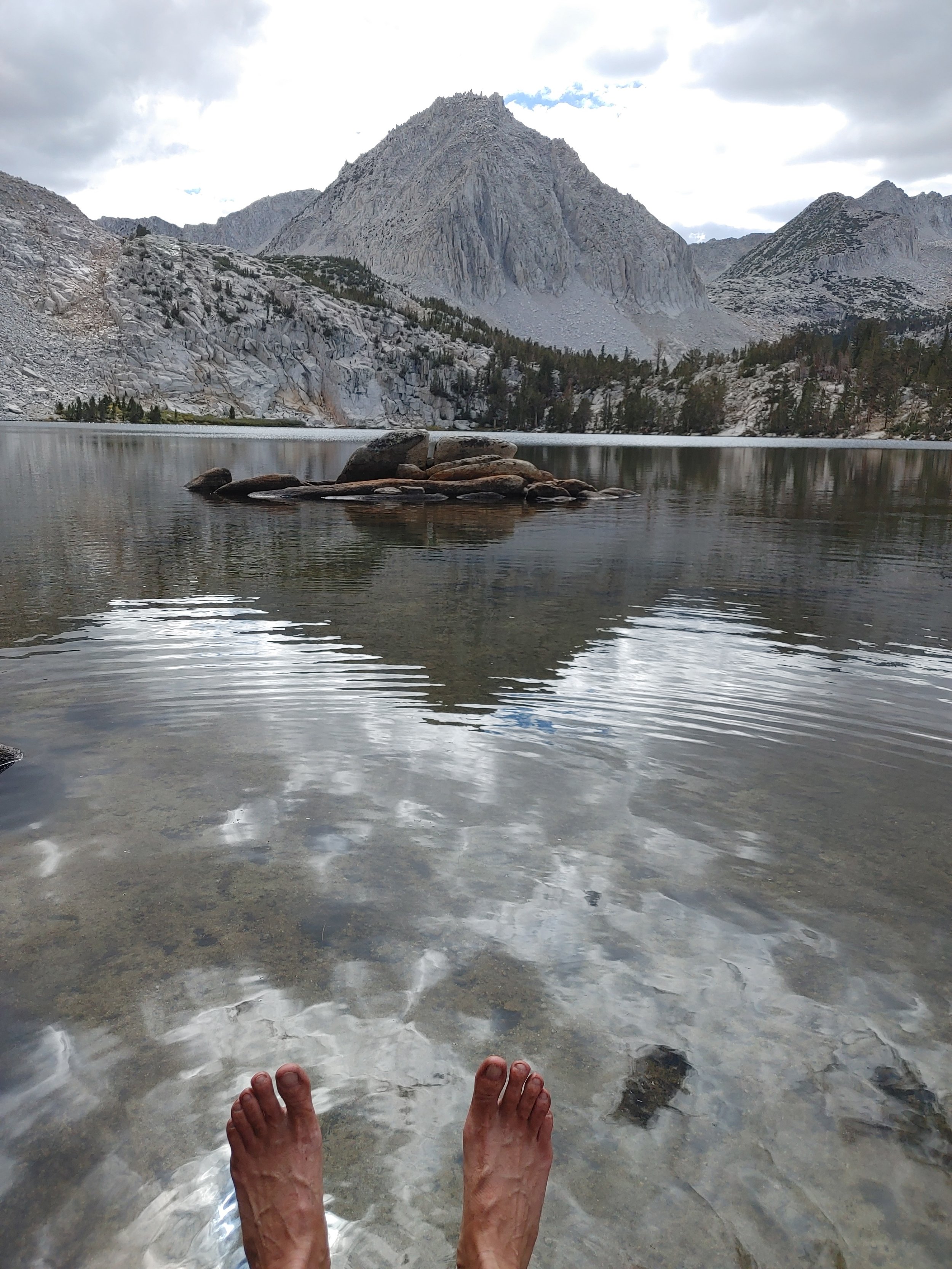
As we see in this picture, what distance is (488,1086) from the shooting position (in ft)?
8.13

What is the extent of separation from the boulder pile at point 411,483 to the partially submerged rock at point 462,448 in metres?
1.71

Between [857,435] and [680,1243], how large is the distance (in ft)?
500

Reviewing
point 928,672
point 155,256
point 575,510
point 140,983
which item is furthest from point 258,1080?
point 155,256

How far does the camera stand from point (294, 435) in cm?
9875

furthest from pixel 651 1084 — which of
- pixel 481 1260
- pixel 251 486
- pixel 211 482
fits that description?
pixel 211 482

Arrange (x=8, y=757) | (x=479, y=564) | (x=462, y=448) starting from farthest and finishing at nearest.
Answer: (x=462, y=448) → (x=479, y=564) → (x=8, y=757)

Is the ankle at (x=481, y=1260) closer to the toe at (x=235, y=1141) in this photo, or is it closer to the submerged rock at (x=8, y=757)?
the toe at (x=235, y=1141)

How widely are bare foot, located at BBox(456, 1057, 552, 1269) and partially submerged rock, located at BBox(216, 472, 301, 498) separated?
80.6ft

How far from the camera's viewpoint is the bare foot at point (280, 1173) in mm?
2131

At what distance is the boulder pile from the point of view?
25938 millimetres

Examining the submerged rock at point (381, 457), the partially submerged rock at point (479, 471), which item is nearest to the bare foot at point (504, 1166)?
the partially submerged rock at point (479, 471)

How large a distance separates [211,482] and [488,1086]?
2672cm

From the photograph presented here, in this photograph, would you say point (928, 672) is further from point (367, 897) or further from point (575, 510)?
point (575, 510)

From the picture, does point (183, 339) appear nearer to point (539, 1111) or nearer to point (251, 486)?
point (251, 486)
